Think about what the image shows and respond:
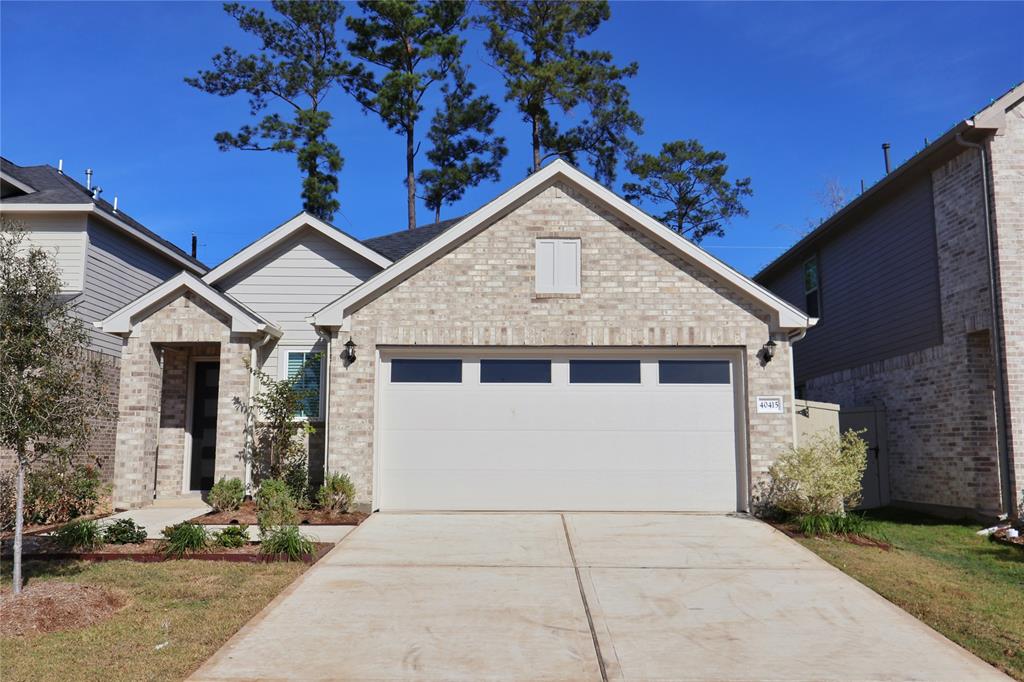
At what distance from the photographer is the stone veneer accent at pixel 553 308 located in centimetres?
1178

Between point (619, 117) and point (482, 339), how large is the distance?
19848 millimetres

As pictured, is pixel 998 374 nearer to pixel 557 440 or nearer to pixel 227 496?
pixel 557 440

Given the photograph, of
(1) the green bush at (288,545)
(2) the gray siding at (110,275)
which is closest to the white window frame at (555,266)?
(1) the green bush at (288,545)

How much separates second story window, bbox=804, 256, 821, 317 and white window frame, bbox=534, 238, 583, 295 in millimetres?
9414

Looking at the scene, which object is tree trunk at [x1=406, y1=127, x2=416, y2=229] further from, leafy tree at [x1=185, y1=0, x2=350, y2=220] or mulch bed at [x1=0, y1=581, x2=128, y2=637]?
mulch bed at [x1=0, y1=581, x2=128, y2=637]

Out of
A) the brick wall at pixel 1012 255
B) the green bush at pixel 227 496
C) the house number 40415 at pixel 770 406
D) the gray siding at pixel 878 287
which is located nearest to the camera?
the brick wall at pixel 1012 255

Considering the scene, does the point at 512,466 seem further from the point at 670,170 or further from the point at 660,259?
the point at 670,170

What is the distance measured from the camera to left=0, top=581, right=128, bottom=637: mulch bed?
6.16 meters

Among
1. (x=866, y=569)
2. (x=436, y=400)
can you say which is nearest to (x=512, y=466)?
(x=436, y=400)

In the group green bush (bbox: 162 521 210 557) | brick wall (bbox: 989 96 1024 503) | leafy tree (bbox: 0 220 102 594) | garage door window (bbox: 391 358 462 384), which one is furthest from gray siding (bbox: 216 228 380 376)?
brick wall (bbox: 989 96 1024 503)

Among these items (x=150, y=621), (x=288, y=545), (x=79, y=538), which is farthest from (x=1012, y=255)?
(x=79, y=538)

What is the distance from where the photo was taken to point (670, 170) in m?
30.0

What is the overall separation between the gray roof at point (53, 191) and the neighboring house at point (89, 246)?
0.06ft

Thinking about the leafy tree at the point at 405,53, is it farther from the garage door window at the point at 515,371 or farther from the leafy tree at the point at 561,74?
the garage door window at the point at 515,371
